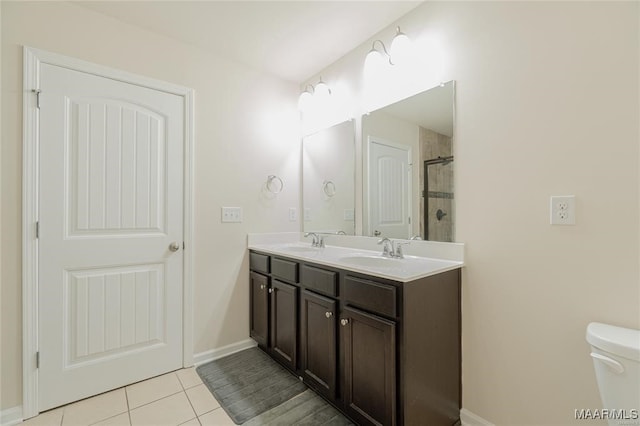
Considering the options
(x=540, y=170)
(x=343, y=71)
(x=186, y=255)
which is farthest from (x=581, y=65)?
(x=186, y=255)

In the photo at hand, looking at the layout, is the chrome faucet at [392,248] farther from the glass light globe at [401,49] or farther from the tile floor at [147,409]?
the tile floor at [147,409]

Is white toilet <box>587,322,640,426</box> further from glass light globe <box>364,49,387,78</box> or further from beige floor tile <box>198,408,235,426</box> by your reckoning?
glass light globe <box>364,49,387,78</box>

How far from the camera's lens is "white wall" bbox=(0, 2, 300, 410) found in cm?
157

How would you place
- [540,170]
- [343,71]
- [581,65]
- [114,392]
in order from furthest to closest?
[343,71] < [114,392] < [540,170] < [581,65]

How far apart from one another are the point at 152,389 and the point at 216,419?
580mm

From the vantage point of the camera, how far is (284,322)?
2.00 meters

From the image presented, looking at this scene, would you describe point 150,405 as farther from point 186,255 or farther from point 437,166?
point 437,166

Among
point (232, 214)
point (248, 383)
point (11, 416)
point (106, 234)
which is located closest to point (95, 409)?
point (11, 416)

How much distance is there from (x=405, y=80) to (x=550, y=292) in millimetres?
1422

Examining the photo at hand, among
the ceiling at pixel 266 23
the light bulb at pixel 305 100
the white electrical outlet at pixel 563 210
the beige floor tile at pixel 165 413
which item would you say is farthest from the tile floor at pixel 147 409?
the ceiling at pixel 266 23

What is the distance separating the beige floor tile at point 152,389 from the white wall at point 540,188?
1780mm

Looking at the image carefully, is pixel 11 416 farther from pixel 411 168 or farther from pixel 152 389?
pixel 411 168

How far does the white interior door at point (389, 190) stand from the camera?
1.88 m

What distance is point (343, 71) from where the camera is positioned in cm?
231
